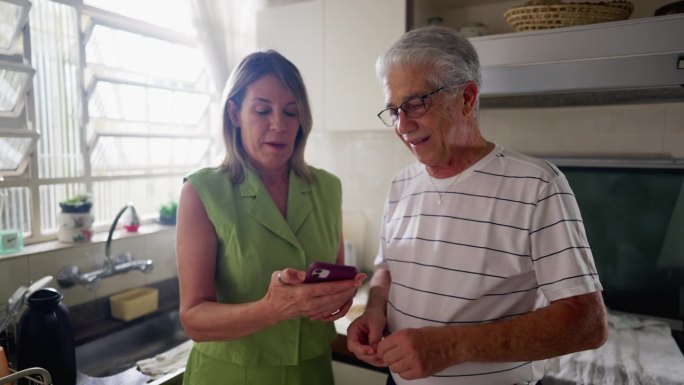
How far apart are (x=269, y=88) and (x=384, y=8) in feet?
2.90

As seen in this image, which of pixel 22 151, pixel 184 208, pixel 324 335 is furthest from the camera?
pixel 22 151

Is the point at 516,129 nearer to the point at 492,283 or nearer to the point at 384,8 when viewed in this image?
the point at 384,8

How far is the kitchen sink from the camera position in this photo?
1466 millimetres

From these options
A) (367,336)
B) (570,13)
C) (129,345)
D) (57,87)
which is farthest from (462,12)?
(129,345)

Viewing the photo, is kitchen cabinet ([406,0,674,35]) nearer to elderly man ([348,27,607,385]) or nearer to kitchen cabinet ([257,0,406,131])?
kitchen cabinet ([257,0,406,131])

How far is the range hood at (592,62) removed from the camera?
1.18 meters

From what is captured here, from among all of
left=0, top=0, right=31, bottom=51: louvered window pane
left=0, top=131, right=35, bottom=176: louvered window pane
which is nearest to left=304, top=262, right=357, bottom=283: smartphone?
left=0, top=131, right=35, bottom=176: louvered window pane

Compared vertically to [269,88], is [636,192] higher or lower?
lower

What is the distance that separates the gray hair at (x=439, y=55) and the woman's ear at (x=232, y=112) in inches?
15.6

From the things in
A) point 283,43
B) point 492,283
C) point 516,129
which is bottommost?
point 492,283

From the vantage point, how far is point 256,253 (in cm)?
100

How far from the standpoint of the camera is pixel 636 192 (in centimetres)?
162

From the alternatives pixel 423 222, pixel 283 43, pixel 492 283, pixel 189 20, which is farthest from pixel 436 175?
pixel 189 20

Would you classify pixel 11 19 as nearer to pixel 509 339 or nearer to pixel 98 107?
pixel 98 107
